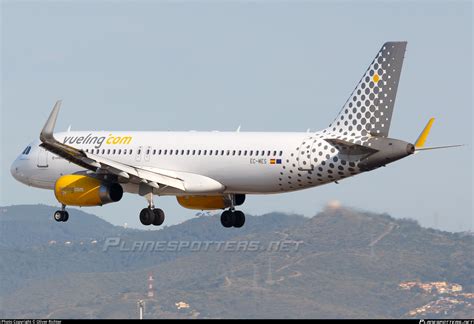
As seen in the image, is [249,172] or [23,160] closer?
[249,172]

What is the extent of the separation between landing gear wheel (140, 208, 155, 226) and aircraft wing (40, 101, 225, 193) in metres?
1.60

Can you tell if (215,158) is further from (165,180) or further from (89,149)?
(89,149)

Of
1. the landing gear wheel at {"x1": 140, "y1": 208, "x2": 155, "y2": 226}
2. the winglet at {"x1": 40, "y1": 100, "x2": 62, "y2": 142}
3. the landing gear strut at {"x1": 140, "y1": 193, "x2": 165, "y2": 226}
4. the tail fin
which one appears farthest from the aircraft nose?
the tail fin

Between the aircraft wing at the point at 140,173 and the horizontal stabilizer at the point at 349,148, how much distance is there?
850 centimetres

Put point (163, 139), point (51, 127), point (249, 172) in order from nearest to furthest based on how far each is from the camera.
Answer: point (51, 127), point (249, 172), point (163, 139)

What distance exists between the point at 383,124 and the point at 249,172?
837cm

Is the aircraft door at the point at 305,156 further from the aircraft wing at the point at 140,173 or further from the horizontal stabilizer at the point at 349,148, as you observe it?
the aircraft wing at the point at 140,173

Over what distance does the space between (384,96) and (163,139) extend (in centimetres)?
1477

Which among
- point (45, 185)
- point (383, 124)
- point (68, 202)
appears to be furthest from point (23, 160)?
point (383, 124)

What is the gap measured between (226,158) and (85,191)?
28.1ft

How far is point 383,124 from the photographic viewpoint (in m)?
74.8

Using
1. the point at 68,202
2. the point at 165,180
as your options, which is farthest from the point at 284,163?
the point at 68,202

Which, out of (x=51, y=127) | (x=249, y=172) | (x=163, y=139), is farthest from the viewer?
(x=163, y=139)

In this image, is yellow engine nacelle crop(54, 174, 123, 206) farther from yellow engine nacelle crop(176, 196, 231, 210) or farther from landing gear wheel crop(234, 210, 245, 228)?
landing gear wheel crop(234, 210, 245, 228)
